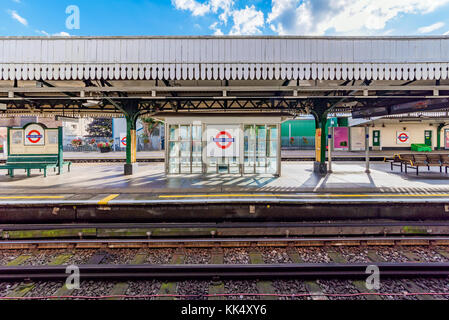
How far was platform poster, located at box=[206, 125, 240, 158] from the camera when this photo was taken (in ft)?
29.4

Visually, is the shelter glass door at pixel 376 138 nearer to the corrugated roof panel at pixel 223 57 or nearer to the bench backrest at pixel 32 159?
the corrugated roof panel at pixel 223 57

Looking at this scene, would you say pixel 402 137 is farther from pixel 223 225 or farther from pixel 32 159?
pixel 32 159

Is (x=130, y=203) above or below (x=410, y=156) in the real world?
below

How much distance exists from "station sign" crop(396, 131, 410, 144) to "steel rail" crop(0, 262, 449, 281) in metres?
26.3

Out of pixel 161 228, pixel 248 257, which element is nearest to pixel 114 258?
pixel 161 228

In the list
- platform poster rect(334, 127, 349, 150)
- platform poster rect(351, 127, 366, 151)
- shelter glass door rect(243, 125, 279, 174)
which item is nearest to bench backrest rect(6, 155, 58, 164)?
shelter glass door rect(243, 125, 279, 174)

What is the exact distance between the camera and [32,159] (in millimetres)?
9086

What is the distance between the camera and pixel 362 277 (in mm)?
3129

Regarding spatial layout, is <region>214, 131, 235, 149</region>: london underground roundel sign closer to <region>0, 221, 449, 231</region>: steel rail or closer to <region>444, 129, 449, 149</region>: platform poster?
<region>0, 221, 449, 231</region>: steel rail

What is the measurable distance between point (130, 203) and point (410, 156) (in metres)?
12.3

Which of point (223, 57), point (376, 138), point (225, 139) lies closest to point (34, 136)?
point (225, 139)

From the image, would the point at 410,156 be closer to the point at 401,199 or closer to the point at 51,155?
the point at 401,199

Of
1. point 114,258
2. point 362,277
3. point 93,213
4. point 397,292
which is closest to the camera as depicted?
point 397,292

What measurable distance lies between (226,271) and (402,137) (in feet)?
95.9
